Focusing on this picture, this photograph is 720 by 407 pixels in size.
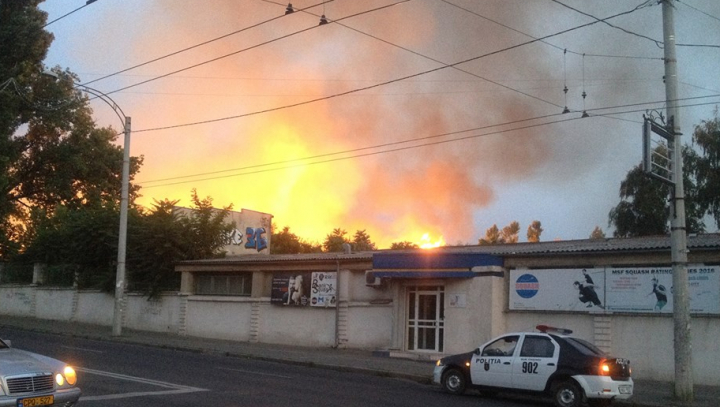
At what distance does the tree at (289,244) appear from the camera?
255 feet

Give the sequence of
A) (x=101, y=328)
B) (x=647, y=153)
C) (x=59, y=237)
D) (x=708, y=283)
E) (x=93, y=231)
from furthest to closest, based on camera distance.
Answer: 1. (x=59, y=237)
2. (x=93, y=231)
3. (x=101, y=328)
4. (x=708, y=283)
5. (x=647, y=153)

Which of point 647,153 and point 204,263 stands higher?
point 647,153

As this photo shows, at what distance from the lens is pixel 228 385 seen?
1620 centimetres

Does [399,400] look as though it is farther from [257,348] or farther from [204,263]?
[204,263]

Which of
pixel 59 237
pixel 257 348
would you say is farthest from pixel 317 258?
pixel 59 237

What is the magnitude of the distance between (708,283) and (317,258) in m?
14.9

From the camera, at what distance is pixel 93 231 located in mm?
40688

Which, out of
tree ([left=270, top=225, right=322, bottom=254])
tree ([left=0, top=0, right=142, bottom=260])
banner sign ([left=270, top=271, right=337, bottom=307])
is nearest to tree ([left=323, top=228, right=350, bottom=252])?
tree ([left=270, top=225, right=322, bottom=254])

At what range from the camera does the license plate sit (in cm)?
972

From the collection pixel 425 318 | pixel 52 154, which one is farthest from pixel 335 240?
pixel 425 318

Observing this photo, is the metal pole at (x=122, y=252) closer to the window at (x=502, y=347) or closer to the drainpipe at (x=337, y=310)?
the drainpipe at (x=337, y=310)

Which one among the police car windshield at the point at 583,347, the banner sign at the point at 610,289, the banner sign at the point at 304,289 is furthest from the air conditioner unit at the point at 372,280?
the police car windshield at the point at 583,347

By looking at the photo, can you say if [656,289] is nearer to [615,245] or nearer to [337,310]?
[615,245]

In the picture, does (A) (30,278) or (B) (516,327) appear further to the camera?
(A) (30,278)
